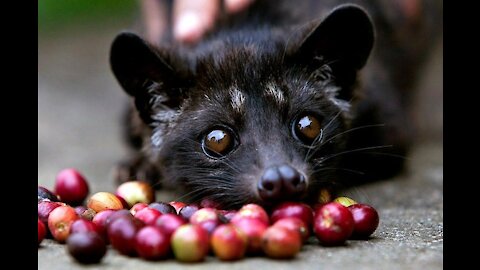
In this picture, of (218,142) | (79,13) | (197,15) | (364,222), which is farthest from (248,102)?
(79,13)

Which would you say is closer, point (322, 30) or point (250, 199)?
point (250, 199)

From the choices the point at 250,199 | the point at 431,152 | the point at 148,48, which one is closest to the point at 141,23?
the point at 148,48

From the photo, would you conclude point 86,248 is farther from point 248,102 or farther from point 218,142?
point 248,102

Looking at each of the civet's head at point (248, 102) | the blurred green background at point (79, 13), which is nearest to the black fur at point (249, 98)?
the civet's head at point (248, 102)

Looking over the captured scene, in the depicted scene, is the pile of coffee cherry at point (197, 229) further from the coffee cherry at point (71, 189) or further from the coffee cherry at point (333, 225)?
the coffee cherry at point (71, 189)

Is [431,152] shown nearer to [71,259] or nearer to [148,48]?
[148,48]

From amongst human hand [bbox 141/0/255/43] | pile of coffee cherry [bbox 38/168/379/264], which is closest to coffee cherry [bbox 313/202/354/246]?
pile of coffee cherry [bbox 38/168/379/264]

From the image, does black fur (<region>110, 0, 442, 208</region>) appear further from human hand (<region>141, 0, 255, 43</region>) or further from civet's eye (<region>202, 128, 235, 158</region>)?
human hand (<region>141, 0, 255, 43</region>)
